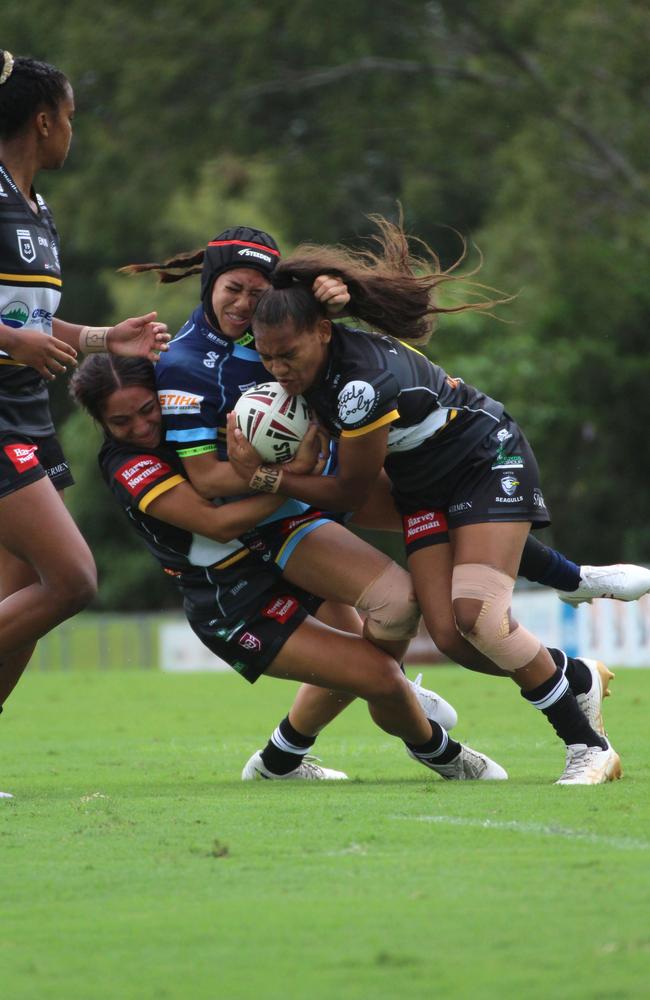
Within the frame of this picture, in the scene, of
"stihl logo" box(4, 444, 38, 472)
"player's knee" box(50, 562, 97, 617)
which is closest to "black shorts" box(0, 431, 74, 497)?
"stihl logo" box(4, 444, 38, 472)

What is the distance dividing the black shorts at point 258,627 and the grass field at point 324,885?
1.71 feet

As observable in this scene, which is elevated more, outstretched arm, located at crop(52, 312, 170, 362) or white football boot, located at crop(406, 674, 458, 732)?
outstretched arm, located at crop(52, 312, 170, 362)

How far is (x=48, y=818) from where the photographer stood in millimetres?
5715

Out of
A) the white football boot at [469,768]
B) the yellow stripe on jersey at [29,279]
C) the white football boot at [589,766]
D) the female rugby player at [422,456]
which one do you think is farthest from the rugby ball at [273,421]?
the white football boot at [589,766]

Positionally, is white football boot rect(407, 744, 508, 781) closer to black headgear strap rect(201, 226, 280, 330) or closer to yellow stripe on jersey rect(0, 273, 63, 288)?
black headgear strap rect(201, 226, 280, 330)

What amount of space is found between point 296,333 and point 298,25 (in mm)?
27018

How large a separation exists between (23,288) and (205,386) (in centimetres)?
81

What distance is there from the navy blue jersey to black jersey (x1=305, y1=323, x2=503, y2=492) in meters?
0.45

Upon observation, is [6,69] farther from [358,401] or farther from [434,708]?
[434,708]

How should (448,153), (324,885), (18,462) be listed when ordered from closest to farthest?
(324,885)
(18,462)
(448,153)

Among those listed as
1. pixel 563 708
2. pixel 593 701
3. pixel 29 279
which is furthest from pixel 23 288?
pixel 593 701

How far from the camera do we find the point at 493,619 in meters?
6.20

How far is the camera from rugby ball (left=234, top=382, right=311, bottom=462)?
631cm

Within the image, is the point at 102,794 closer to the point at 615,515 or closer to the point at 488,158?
the point at 615,515
